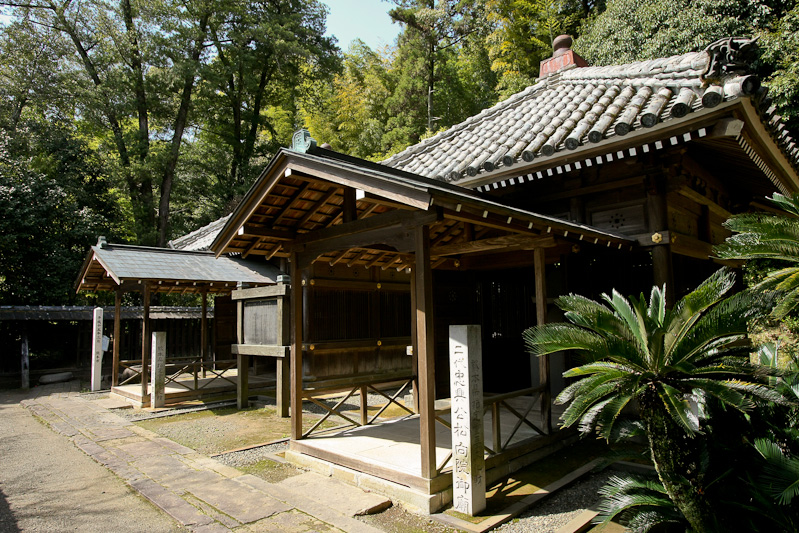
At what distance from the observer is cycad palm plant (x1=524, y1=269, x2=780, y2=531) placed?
373 cm

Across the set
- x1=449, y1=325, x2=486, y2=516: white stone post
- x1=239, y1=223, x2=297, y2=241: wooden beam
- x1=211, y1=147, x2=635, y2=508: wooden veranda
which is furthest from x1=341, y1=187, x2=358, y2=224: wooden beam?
x1=449, y1=325, x2=486, y2=516: white stone post

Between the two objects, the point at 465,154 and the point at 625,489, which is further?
the point at 465,154

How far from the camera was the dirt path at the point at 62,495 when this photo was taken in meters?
4.57

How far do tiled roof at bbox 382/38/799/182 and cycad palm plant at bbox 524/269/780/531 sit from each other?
2.94 meters

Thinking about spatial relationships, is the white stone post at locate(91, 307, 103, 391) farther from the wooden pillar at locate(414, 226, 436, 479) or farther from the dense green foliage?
the wooden pillar at locate(414, 226, 436, 479)

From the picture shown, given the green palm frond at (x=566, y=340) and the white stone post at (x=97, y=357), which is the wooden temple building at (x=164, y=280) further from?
the green palm frond at (x=566, y=340)

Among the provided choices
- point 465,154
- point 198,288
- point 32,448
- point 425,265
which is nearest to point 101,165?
point 198,288

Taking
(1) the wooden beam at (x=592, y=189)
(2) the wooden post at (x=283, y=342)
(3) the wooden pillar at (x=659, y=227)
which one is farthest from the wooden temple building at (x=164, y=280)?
(3) the wooden pillar at (x=659, y=227)

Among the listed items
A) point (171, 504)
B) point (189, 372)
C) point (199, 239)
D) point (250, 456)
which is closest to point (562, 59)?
point (250, 456)

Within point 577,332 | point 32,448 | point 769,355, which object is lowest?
point 32,448

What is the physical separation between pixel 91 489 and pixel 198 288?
25.0 feet

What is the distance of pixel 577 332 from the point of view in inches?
166

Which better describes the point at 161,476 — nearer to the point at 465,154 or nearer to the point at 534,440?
the point at 534,440

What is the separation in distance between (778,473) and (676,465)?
0.70 metres
